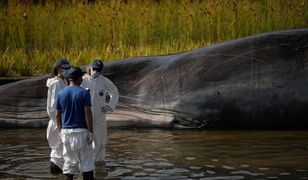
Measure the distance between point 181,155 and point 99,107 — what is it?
4.34ft

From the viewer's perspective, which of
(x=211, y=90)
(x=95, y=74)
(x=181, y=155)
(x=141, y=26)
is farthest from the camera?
(x=141, y=26)

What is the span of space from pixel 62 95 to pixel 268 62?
456 centimetres

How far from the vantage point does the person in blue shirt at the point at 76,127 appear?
7.95 meters

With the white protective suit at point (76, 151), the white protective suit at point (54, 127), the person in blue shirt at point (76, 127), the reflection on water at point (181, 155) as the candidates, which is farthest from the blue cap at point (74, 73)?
the reflection on water at point (181, 155)

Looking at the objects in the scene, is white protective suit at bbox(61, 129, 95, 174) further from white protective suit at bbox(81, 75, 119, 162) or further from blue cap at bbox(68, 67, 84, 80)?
white protective suit at bbox(81, 75, 119, 162)

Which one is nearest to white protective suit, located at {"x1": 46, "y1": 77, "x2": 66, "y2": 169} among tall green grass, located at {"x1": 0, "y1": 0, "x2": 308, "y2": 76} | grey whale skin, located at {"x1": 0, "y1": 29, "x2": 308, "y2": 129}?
grey whale skin, located at {"x1": 0, "y1": 29, "x2": 308, "y2": 129}

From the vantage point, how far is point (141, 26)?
55.8ft

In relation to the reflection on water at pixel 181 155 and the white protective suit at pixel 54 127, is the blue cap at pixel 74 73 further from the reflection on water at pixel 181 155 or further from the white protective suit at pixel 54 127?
the reflection on water at pixel 181 155

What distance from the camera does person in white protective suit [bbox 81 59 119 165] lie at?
9.01 meters

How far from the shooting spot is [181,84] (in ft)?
39.4

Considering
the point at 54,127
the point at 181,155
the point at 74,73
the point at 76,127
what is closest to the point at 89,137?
the point at 76,127

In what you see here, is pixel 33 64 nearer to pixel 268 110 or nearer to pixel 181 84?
pixel 181 84

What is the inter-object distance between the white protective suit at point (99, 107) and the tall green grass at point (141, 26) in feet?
19.7

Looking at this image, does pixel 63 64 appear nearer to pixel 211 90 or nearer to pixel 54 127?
pixel 54 127
